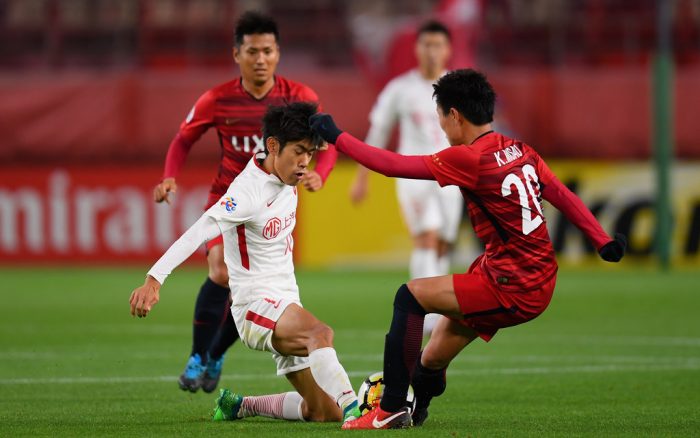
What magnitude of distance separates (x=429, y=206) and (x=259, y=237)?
4796mm

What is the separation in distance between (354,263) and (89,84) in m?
4.54

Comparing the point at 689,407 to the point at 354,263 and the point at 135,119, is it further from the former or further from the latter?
the point at 135,119

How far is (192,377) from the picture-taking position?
730 cm

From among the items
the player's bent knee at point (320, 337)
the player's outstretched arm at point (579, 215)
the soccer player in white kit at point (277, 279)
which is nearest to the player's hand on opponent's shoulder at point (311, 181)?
the soccer player in white kit at point (277, 279)

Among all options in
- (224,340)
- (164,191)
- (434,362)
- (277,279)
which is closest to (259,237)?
(277,279)

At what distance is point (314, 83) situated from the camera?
17.7 meters

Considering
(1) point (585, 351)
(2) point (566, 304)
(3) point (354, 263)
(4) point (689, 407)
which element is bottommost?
(3) point (354, 263)

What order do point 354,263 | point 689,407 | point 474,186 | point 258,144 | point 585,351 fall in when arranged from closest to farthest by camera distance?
1. point 474,186
2. point 689,407
3. point 258,144
4. point 585,351
5. point 354,263

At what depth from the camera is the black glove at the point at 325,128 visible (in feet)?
18.8

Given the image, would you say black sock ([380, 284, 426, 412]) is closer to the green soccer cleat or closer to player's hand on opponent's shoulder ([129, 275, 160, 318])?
the green soccer cleat

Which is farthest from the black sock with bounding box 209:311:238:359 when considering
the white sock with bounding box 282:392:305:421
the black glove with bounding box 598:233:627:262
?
the black glove with bounding box 598:233:627:262

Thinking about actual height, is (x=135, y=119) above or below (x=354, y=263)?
above

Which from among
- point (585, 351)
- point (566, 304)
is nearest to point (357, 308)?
point (566, 304)

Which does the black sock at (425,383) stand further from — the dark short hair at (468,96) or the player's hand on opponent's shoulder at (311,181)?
the dark short hair at (468,96)
